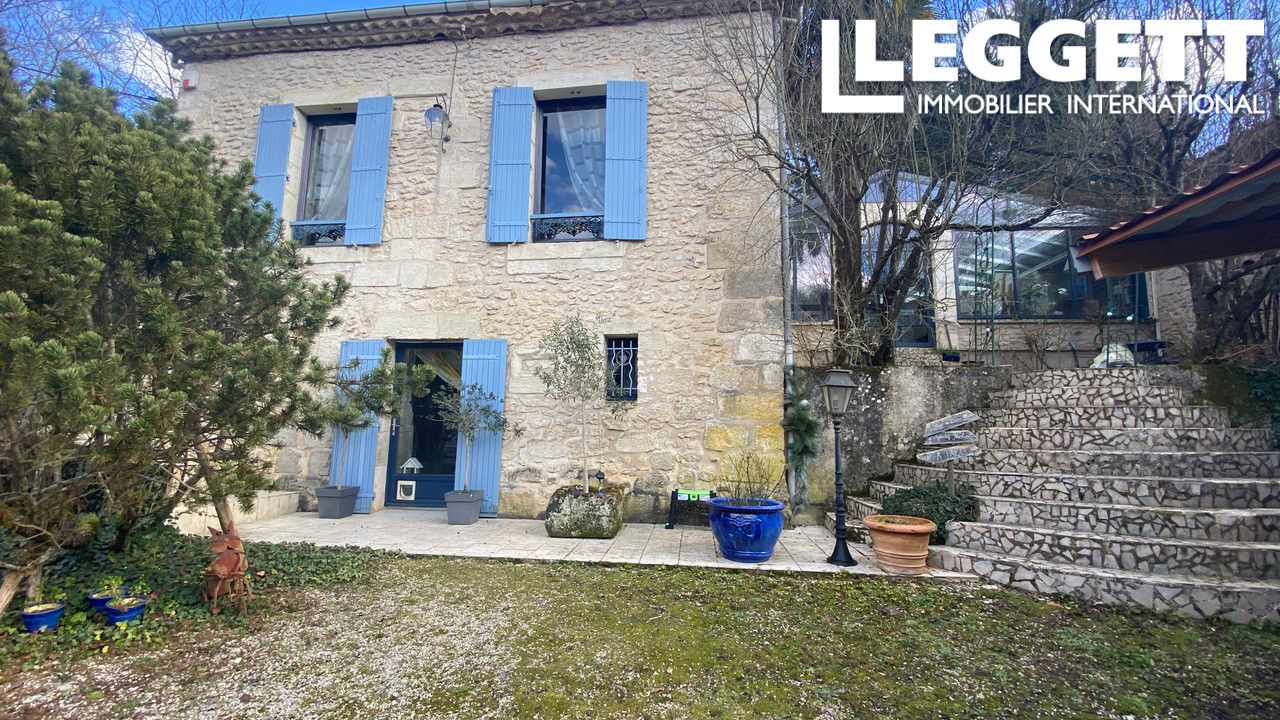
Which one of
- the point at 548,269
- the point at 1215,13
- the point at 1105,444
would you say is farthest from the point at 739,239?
the point at 1215,13

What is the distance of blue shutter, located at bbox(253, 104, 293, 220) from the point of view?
22.2 feet

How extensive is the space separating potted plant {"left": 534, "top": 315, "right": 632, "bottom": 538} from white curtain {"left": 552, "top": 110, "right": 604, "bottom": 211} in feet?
5.66

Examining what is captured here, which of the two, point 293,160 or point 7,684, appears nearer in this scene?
point 7,684

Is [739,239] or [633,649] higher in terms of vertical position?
[739,239]

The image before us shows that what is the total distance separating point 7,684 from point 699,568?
12.7ft

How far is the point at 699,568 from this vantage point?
13.9 feet

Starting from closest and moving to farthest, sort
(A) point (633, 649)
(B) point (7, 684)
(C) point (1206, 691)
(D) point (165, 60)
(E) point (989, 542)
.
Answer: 1. (B) point (7, 684)
2. (C) point (1206, 691)
3. (A) point (633, 649)
4. (E) point (989, 542)
5. (D) point (165, 60)

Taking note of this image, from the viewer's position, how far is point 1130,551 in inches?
145

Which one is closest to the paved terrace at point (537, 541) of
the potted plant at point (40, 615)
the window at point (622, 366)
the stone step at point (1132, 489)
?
the stone step at point (1132, 489)

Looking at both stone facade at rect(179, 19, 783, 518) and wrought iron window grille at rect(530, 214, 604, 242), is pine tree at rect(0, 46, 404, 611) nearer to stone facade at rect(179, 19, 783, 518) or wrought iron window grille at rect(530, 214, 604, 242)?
stone facade at rect(179, 19, 783, 518)

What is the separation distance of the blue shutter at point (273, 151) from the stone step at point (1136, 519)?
28.9 ft

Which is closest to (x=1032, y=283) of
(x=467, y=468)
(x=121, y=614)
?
(x=467, y=468)

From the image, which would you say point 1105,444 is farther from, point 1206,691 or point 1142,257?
point 1206,691

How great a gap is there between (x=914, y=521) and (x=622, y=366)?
135 inches
